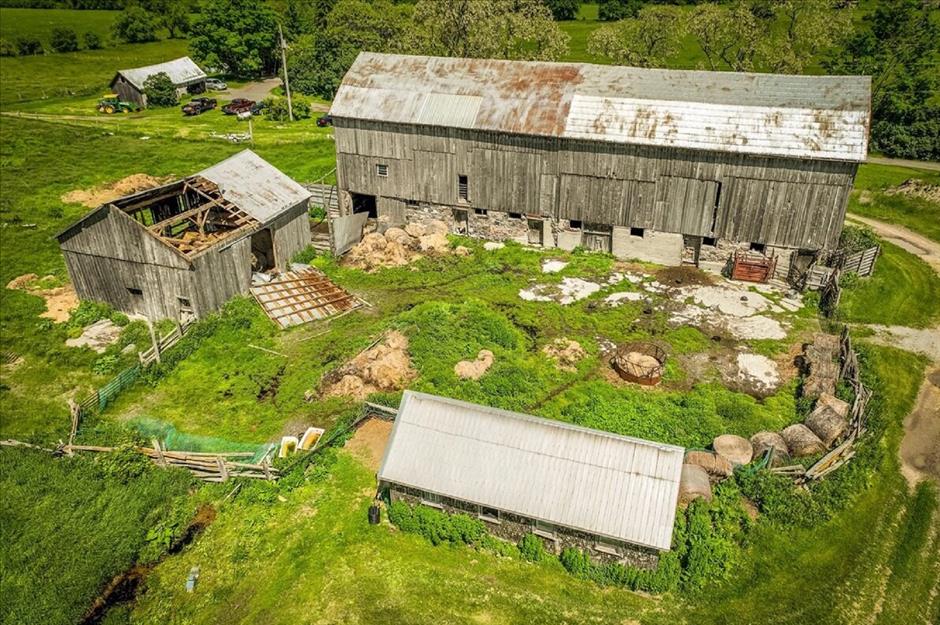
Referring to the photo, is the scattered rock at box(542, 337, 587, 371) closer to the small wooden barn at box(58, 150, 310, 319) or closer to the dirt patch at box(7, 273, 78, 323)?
the small wooden barn at box(58, 150, 310, 319)

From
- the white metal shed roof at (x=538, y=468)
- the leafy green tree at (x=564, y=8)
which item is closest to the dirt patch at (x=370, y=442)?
the white metal shed roof at (x=538, y=468)

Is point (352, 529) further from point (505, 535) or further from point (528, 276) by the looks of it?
point (528, 276)

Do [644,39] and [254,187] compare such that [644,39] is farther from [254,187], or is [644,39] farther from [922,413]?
[922,413]

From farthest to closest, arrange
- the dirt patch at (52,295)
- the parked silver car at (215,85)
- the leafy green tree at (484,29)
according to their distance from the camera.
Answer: the parked silver car at (215,85) < the leafy green tree at (484,29) < the dirt patch at (52,295)

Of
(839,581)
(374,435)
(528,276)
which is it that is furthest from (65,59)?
(839,581)

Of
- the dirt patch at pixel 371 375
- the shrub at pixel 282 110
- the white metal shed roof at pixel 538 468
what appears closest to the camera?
the white metal shed roof at pixel 538 468

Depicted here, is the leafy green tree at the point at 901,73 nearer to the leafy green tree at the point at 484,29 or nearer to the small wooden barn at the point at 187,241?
the leafy green tree at the point at 484,29

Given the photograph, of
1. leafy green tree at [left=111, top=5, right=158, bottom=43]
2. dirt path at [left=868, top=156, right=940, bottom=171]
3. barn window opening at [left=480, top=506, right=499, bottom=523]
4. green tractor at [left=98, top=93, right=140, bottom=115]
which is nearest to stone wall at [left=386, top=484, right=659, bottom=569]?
barn window opening at [left=480, top=506, right=499, bottom=523]

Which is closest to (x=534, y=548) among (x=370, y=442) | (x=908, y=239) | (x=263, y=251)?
(x=370, y=442)
